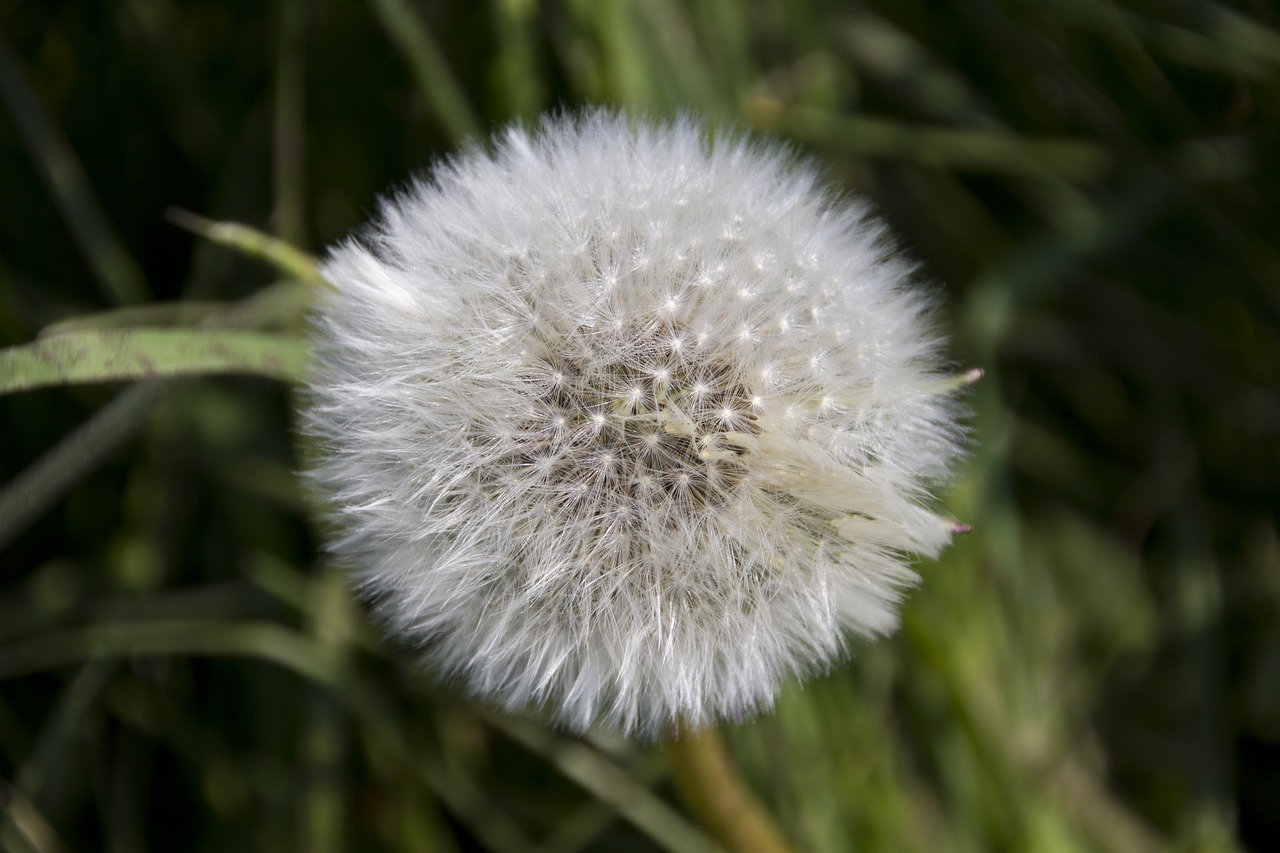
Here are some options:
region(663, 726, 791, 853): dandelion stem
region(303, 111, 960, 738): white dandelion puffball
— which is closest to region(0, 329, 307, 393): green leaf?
region(303, 111, 960, 738): white dandelion puffball

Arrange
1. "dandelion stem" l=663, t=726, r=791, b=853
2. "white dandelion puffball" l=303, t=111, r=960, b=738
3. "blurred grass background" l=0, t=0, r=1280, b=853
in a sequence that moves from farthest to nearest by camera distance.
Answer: "blurred grass background" l=0, t=0, r=1280, b=853
"dandelion stem" l=663, t=726, r=791, b=853
"white dandelion puffball" l=303, t=111, r=960, b=738

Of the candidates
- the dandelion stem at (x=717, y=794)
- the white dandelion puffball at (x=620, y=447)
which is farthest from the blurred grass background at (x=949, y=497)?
the white dandelion puffball at (x=620, y=447)

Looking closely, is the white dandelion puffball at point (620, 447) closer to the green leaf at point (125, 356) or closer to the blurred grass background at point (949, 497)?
the green leaf at point (125, 356)

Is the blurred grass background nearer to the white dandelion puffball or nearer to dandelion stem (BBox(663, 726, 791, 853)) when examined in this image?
dandelion stem (BBox(663, 726, 791, 853))

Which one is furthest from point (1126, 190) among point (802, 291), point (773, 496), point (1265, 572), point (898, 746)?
point (773, 496)

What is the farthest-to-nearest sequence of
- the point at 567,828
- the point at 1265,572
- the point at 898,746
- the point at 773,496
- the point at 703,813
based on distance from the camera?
the point at 1265,572, the point at 898,746, the point at 567,828, the point at 703,813, the point at 773,496

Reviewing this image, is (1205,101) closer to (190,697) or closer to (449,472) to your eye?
(449,472)

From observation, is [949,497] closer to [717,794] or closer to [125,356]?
[717,794]
